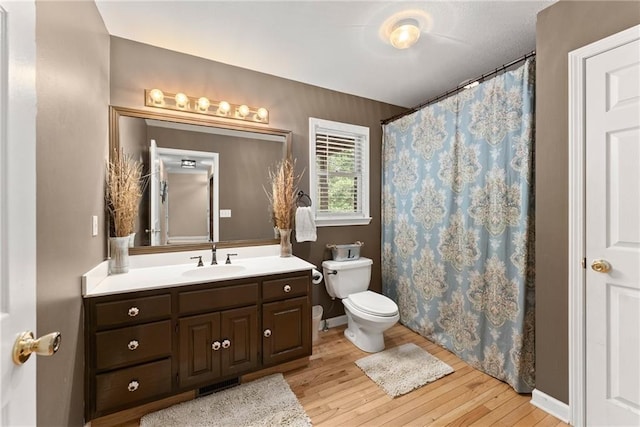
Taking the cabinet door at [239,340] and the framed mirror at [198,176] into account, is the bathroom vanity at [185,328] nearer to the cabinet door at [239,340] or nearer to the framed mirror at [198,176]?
the cabinet door at [239,340]

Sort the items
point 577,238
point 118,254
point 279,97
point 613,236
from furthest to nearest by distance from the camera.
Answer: point 279,97
point 118,254
point 577,238
point 613,236

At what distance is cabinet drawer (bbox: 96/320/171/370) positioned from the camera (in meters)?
1.46

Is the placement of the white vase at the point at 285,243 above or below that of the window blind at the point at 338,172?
below

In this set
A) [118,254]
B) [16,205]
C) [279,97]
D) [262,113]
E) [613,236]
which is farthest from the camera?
[279,97]

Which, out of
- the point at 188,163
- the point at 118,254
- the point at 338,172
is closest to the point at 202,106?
the point at 188,163

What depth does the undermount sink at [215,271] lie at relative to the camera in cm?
195

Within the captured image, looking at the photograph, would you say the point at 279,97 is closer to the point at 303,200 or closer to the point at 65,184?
the point at 303,200

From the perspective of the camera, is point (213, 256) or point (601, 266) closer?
point (601, 266)

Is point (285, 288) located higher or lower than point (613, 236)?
lower

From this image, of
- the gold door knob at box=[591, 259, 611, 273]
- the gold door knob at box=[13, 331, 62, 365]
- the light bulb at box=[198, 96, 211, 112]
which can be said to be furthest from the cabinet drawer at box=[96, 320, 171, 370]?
the gold door knob at box=[591, 259, 611, 273]

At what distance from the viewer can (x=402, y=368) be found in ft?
6.67

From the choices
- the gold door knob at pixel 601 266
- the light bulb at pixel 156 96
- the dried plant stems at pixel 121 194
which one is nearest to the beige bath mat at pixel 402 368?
the gold door knob at pixel 601 266

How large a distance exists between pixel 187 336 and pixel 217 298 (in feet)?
0.91

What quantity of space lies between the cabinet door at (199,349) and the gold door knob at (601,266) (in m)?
2.19
